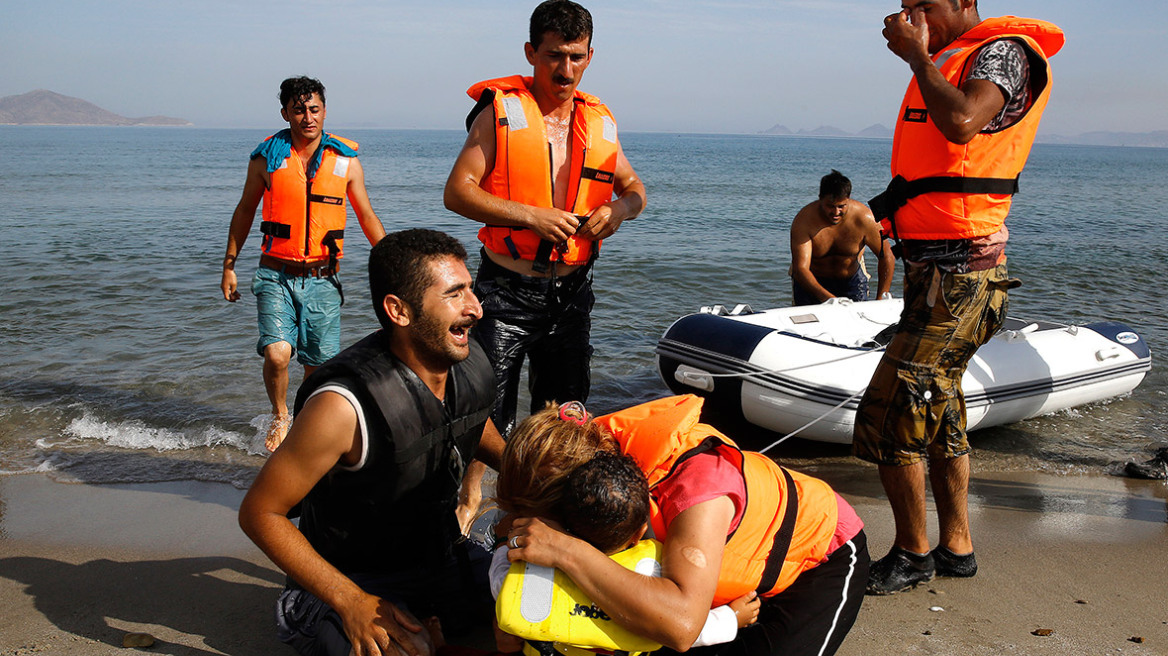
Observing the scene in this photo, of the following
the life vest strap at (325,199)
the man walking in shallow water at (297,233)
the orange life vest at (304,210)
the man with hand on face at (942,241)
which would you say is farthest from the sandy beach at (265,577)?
the life vest strap at (325,199)

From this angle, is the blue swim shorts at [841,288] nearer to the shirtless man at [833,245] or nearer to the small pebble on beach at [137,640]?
the shirtless man at [833,245]

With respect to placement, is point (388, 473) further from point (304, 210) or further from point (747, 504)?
point (304, 210)

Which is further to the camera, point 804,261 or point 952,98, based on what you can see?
point 804,261

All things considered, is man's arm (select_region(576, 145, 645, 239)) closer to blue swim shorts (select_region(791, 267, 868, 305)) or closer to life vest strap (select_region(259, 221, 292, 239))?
life vest strap (select_region(259, 221, 292, 239))

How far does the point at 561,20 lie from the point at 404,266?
156 cm

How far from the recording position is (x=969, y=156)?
3131mm

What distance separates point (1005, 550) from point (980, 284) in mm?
1336

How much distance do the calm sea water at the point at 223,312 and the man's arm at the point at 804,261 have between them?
4.78 feet

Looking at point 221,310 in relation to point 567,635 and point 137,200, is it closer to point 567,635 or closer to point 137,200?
point 567,635

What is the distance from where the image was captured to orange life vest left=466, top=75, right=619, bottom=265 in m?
3.84

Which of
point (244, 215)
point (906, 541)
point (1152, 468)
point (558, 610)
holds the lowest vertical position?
point (1152, 468)

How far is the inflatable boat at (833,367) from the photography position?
536 cm

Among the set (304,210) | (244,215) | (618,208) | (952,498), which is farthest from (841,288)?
(244,215)

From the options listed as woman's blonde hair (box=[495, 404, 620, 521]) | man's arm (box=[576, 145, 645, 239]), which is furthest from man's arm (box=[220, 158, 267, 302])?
woman's blonde hair (box=[495, 404, 620, 521])
